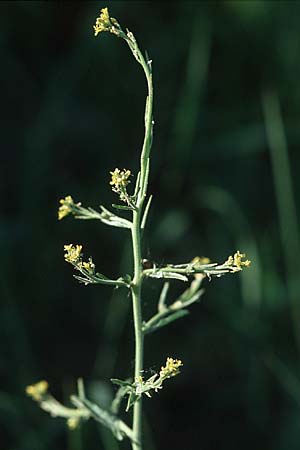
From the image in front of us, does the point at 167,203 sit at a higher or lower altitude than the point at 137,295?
higher

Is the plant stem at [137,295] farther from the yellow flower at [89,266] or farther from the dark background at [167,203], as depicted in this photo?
the dark background at [167,203]

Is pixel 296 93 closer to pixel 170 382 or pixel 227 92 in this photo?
pixel 227 92

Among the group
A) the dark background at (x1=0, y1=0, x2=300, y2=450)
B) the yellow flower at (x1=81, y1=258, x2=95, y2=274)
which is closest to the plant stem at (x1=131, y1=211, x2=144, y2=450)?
the yellow flower at (x1=81, y1=258, x2=95, y2=274)

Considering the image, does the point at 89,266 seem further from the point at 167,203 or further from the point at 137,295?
the point at 167,203

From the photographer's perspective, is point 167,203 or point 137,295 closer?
point 137,295

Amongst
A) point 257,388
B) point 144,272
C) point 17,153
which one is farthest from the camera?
point 17,153

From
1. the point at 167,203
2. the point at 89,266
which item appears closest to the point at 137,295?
the point at 89,266

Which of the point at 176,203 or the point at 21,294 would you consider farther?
the point at 176,203

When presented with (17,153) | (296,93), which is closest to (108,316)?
(17,153)
